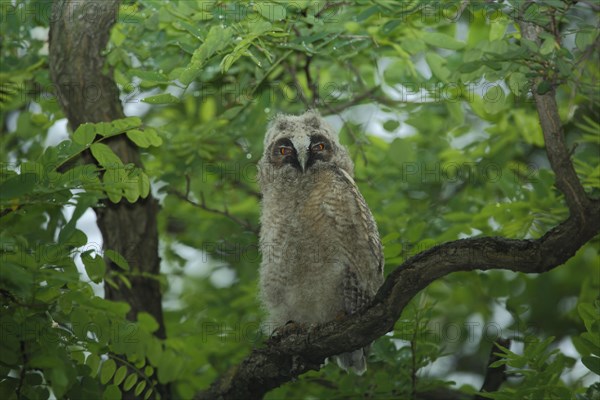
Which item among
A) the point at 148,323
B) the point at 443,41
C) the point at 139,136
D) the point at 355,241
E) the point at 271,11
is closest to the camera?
the point at 271,11

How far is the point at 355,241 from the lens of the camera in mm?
4328

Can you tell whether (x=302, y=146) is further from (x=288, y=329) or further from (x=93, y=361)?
(x=93, y=361)

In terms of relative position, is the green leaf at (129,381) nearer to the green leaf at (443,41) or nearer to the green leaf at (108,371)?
the green leaf at (108,371)

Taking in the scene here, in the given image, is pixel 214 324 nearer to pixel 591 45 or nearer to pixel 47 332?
pixel 47 332

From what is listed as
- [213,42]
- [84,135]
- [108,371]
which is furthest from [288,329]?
[213,42]

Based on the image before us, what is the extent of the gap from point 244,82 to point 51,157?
2.34m

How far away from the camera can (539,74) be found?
3.38 m

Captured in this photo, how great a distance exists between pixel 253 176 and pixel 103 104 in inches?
67.3

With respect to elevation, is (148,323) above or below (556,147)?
below

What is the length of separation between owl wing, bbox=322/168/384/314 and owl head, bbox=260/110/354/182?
0.23 meters

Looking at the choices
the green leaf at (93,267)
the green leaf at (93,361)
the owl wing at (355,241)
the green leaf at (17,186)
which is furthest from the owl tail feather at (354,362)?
the green leaf at (17,186)

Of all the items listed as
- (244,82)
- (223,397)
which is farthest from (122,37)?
(223,397)

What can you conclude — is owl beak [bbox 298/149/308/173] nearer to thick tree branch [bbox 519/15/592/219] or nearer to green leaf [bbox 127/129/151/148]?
green leaf [bbox 127/129/151/148]

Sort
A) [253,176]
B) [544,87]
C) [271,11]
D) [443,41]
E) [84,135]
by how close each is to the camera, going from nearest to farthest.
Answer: [544,87] → [84,135] → [271,11] → [443,41] → [253,176]
